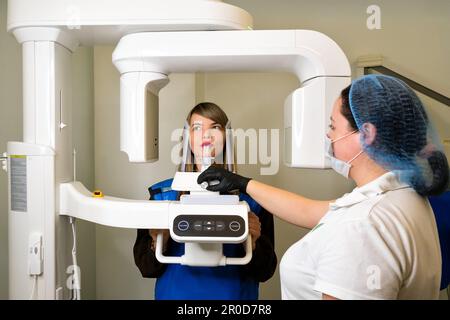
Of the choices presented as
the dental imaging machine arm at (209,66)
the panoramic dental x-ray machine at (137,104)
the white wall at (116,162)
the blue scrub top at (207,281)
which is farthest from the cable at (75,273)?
the white wall at (116,162)

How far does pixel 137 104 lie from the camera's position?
0.78 meters

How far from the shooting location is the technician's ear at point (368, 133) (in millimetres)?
600

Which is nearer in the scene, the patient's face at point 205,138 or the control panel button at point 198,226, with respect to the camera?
the control panel button at point 198,226

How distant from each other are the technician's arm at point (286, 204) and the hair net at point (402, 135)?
0.28 meters

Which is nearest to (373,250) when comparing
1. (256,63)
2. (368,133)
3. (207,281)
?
(368,133)

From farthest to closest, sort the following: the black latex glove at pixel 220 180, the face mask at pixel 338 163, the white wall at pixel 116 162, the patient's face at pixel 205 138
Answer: the white wall at pixel 116 162 < the patient's face at pixel 205 138 < the black latex glove at pixel 220 180 < the face mask at pixel 338 163

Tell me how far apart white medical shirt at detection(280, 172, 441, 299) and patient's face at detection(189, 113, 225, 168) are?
0.40 metres

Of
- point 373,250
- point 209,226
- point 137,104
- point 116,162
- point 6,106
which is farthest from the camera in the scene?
point 116,162

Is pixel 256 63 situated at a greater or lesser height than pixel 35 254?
greater

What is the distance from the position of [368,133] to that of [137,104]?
507 mm

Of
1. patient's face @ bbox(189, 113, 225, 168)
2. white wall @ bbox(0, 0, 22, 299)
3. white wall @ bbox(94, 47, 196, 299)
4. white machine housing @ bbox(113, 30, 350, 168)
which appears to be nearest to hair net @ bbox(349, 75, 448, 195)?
white machine housing @ bbox(113, 30, 350, 168)

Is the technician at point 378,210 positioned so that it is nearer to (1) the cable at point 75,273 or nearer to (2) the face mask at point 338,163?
(2) the face mask at point 338,163

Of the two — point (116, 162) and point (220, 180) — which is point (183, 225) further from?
point (116, 162)
